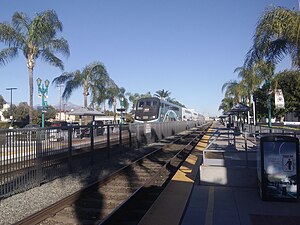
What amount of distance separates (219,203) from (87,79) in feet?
124

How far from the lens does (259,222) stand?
234 inches

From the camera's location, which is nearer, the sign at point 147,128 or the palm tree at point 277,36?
the palm tree at point 277,36

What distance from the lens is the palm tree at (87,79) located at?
142 ft

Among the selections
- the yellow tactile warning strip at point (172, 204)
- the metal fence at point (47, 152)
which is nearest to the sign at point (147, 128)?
the metal fence at point (47, 152)

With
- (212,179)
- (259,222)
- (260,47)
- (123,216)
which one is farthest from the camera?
(260,47)

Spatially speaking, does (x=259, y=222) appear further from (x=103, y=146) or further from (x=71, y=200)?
(x=103, y=146)

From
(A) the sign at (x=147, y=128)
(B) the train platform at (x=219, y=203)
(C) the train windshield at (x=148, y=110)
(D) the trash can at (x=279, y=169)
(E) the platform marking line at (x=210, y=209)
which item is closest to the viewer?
(E) the platform marking line at (x=210, y=209)

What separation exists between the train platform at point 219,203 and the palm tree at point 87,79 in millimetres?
34456

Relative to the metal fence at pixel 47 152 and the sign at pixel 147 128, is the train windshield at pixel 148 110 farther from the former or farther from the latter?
the metal fence at pixel 47 152

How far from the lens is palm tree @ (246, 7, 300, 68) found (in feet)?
41.3

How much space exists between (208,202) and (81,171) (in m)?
6.91

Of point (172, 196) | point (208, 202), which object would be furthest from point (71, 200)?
point (208, 202)

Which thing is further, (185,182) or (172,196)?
(185,182)

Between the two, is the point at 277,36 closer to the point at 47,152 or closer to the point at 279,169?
the point at 279,169
